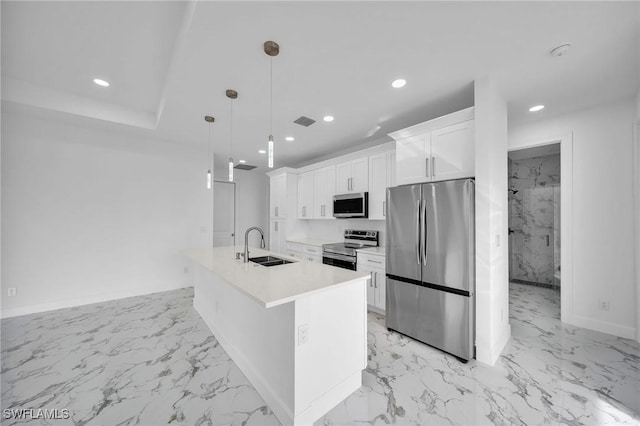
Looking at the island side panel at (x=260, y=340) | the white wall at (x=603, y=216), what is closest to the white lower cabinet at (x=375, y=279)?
the island side panel at (x=260, y=340)

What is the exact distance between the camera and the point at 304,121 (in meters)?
3.19

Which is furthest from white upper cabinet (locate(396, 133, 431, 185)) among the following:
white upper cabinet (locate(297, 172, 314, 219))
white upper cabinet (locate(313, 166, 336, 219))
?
white upper cabinet (locate(297, 172, 314, 219))

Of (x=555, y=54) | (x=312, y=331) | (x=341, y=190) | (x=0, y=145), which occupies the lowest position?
(x=312, y=331)

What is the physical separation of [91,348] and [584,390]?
173 inches

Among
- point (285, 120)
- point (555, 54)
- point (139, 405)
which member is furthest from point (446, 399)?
point (285, 120)

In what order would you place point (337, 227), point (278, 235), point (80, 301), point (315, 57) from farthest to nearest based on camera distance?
point (278, 235)
point (337, 227)
point (80, 301)
point (315, 57)

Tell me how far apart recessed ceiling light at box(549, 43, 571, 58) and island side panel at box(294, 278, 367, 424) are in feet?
7.54

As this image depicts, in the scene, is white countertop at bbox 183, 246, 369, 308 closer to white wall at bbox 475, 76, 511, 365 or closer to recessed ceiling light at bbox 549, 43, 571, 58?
white wall at bbox 475, 76, 511, 365

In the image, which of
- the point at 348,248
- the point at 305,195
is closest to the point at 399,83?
the point at 348,248

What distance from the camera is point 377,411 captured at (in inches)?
64.2

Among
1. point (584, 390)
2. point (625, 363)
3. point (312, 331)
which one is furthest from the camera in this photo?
point (625, 363)

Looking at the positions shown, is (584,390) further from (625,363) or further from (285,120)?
(285,120)

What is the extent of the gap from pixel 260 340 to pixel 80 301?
346 cm

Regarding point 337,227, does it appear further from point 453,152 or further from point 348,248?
point 453,152
